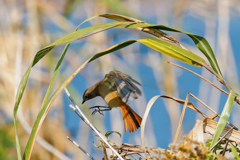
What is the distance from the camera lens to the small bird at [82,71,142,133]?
799 mm

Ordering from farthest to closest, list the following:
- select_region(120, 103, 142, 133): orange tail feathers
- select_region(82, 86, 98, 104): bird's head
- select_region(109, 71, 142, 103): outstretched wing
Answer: select_region(82, 86, 98, 104): bird's head < select_region(120, 103, 142, 133): orange tail feathers < select_region(109, 71, 142, 103): outstretched wing

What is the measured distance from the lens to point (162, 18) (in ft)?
A: 6.64

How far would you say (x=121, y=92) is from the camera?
2.72ft

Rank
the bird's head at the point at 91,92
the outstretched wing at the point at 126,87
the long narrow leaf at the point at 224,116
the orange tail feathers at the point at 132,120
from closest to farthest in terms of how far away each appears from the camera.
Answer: the long narrow leaf at the point at 224,116 → the outstretched wing at the point at 126,87 → the orange tail feathers at the point at 132,120 → the bird's head at the point at 91,92

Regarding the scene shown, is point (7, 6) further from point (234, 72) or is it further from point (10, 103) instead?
point (234, 72)

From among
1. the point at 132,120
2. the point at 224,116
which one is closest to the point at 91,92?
the point at 132,120

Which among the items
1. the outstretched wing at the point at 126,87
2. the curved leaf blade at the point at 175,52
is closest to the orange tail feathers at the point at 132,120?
the outstretched wing at the point at 126,87

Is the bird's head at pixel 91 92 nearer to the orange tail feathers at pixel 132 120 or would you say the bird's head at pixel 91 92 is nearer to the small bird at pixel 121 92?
the small bird at pixel 121 92

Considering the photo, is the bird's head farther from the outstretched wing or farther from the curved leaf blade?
the curved leaf blade

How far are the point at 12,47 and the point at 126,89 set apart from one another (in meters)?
1.66

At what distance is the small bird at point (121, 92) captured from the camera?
799 millimetres

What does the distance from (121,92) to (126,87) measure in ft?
0.07

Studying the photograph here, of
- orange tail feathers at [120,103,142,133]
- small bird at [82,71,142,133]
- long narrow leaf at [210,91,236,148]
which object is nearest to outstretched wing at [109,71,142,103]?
small bird at [82,71,142,133]

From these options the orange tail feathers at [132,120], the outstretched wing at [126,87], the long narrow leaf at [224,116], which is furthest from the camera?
the orange tail feathers at [132,120]
